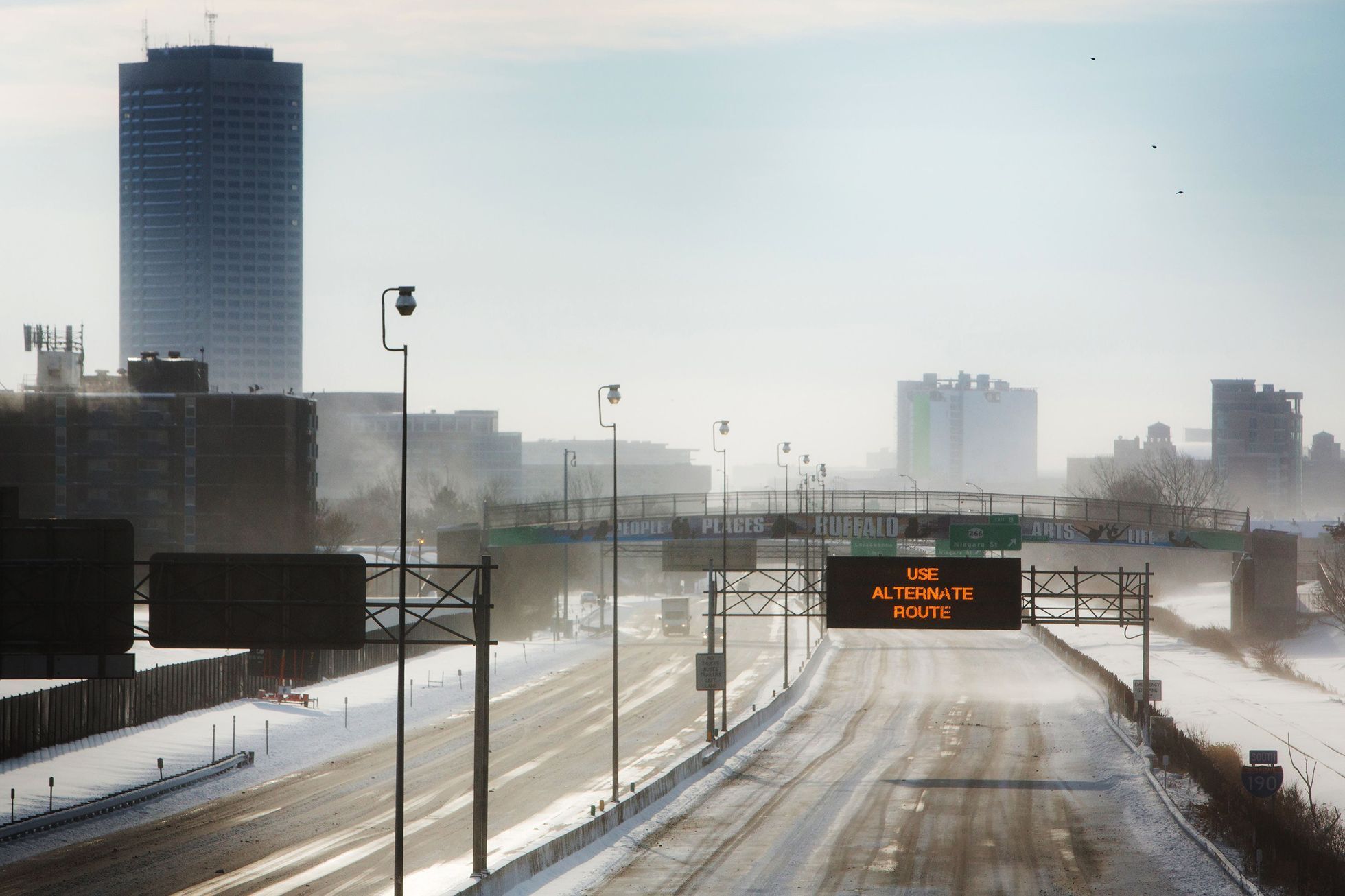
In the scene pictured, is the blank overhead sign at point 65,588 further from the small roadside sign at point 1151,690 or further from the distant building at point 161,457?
the distant building at point 161,457

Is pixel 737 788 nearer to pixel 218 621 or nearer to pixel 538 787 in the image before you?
pixel 538 787

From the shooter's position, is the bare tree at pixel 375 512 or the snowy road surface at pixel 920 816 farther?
the bare tree at pixel 375 512

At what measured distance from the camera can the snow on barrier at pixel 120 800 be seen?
3584 centimetres

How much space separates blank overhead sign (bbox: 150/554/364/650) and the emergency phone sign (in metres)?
17.5

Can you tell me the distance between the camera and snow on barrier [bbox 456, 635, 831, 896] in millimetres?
27719

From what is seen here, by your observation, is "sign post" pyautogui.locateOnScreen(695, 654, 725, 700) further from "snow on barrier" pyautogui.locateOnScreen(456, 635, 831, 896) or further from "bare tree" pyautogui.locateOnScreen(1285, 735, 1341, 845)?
"bare tree" pyautogui.locateOnScreen(1285, 735, 1341, 845)

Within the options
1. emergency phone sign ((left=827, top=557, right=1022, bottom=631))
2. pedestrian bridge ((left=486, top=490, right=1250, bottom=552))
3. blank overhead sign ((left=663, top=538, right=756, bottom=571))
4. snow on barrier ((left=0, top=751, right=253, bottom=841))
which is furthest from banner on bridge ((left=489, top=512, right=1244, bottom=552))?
snow on barrier ((left=0, top=751, right=253, bottom=841))

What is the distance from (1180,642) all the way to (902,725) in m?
41.8

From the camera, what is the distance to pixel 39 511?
302 feet

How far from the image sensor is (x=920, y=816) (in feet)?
127

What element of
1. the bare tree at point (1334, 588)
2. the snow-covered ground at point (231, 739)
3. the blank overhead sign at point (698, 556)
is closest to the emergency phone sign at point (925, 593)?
the snow-covered ground at point (231, 739)

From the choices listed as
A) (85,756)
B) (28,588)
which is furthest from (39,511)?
(28,588)

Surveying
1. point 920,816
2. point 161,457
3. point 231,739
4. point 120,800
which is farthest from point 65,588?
point 161,457

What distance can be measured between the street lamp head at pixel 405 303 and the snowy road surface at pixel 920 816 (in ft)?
42.6
